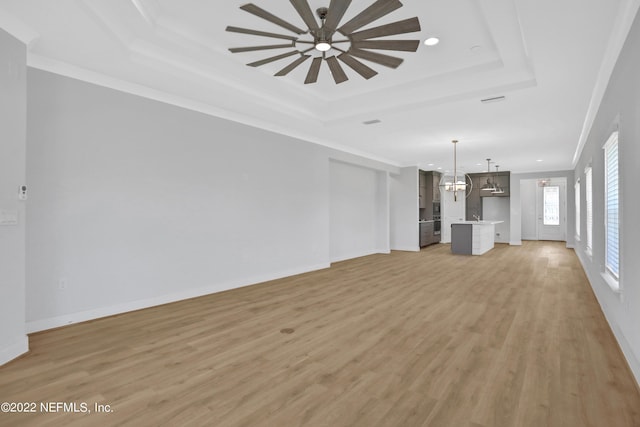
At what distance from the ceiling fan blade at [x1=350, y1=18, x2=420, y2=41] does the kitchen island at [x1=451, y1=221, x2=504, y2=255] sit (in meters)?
7.89

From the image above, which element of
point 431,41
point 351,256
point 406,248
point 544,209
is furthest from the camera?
point 544,209

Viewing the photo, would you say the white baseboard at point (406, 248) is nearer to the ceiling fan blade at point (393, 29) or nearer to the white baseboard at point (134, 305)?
the white baseboard at point (134, 305)

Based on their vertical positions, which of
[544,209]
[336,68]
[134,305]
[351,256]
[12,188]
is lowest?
[351,256]

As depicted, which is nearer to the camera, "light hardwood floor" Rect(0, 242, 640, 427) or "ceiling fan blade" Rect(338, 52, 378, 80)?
"light hardwood floor" Rect(0, 242, 640, 427)

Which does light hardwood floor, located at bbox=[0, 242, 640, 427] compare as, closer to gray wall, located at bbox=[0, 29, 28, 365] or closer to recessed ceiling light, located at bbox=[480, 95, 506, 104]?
gray wall, located at bbox=[0, 29, 28, 365]

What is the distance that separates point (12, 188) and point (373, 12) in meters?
3.25

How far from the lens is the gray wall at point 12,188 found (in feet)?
8.94

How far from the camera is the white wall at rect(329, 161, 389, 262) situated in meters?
8.35

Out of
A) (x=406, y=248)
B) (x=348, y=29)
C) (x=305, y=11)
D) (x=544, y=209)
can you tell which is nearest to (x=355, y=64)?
(x=348, y=29)

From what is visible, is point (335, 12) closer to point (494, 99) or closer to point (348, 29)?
point (348, 29)

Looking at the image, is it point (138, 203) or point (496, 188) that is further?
point (496, 188)

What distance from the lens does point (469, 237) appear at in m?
A: 9.38

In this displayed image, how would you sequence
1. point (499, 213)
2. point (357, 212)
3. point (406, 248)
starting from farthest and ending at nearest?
point (499, 213), point (406, 248), point (357, 212)

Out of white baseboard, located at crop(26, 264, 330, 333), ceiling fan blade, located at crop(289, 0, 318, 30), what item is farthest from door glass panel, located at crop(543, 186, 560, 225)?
ceiling fan blade, located at crop(289, 0, 318, 30)
